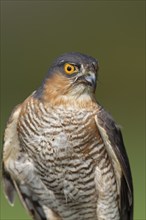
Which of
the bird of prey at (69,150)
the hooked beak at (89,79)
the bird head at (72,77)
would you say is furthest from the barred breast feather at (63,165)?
the hooked beak at (89,79)

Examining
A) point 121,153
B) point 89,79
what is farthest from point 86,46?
point 89,79

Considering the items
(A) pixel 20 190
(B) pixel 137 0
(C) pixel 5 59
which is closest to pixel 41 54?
(C) pixel 5 59

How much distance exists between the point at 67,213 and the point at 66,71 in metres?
1.37

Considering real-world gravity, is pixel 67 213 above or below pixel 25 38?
above

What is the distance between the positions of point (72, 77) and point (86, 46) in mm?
14375

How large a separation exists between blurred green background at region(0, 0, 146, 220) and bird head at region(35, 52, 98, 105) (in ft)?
24.5

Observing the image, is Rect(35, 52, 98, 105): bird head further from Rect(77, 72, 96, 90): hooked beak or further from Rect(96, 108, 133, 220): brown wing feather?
Rect(96, 108, 133, 220): brown wing feather

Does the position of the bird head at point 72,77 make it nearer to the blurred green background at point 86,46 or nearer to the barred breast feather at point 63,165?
the barred breast feather at point 63,165

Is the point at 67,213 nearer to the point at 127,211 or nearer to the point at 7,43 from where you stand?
the point at 127,211

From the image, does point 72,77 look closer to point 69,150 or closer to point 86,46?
point 69,150

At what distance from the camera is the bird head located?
825 centimetres

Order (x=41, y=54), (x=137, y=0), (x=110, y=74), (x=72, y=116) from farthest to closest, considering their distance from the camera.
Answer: (x=137, y=0)
(x=41, y=54)
(x=110, y=74)
(x=72, y=116)

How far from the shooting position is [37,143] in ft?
27.8

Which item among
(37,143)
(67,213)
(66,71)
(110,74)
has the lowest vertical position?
(110,74)
